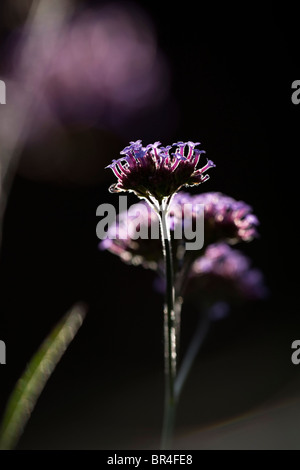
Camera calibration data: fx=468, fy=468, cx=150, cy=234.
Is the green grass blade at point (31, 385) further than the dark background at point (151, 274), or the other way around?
the dark background at point (151, 274)

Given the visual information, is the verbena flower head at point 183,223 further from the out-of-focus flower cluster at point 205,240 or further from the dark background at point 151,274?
the dark background at point 151,274

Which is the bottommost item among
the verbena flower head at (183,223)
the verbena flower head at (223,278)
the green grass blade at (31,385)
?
the green grass blade at (31,385)

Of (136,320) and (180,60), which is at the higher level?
(180,60)

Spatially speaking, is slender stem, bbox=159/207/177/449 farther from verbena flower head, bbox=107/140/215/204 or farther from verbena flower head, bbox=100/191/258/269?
verbena flower head, bbox=100/191/258/269

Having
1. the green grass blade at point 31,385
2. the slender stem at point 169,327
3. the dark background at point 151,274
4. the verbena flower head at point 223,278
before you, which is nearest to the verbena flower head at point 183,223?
the verbena flower head at point 223,278
